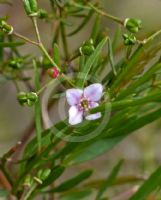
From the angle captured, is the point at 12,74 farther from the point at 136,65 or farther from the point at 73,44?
the point at 73,44

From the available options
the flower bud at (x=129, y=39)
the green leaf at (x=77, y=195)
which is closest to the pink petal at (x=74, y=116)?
the flower bud at (x=129, y=39)

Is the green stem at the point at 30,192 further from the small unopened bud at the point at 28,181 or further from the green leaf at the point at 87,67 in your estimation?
the green leaf at the point at 87,67

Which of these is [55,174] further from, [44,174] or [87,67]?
[87,67]

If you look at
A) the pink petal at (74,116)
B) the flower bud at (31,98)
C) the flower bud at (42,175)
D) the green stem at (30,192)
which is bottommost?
the green stem at (30,192)

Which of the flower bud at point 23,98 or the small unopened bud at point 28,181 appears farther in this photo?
the small unopened bud at point 28,181

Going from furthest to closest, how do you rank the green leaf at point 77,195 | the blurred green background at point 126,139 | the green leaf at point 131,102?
the blurred green background at point 126,139, the green leaf at point 77,195, the green leaf at point 131,102

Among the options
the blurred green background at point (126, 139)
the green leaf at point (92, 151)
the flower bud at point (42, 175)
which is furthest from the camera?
the blurred green background at point (126, 139)

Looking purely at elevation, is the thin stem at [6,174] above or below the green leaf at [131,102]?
below

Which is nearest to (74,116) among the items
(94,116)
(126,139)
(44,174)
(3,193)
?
(94,116)

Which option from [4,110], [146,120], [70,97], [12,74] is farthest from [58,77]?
[4,110]
